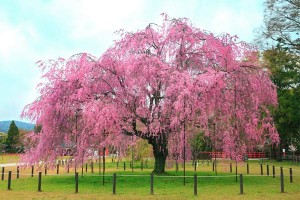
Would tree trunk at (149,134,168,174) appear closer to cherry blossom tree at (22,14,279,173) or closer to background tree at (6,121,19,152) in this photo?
cherry blossom tree at (22,14,279,173)

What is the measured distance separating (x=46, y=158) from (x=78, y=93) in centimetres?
456

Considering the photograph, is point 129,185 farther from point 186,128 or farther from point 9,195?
point 9,195

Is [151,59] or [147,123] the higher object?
[151,59]

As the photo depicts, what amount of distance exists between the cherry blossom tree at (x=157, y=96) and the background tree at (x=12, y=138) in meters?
59.2

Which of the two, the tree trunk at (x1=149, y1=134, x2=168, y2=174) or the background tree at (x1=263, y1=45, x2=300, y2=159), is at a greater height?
the background tree at (x1=263, y1=45, x2=300, y2=159)

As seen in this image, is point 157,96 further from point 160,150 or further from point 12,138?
point 12,138

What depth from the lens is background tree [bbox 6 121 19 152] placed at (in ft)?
253

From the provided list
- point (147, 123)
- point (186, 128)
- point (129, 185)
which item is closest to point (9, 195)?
point (129, 185)

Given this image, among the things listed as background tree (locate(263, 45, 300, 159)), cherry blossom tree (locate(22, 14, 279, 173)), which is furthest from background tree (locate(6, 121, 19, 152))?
cherry blossom tree (locate(22, 14, 279, 173))

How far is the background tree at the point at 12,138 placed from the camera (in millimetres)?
77250

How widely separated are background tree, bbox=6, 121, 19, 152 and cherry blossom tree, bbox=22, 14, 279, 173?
59217 millimetres

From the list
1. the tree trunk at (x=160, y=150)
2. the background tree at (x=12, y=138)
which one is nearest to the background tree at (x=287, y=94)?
the tree trunk at (x=160, y=150)

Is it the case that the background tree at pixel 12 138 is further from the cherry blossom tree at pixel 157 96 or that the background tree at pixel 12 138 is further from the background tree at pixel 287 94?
the cherry blossom tree at pixel 157 96

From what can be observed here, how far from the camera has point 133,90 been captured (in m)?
21.3
